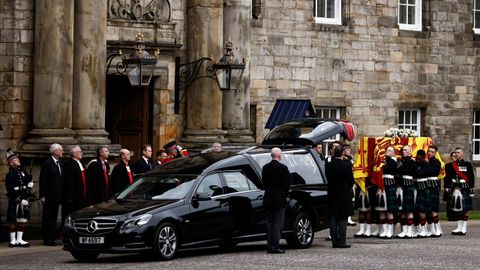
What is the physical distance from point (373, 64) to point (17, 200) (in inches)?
610

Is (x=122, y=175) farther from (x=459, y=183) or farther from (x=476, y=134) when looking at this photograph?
(x=476, y=134)

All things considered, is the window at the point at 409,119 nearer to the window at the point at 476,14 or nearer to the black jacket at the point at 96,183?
the window at the point at 476,14

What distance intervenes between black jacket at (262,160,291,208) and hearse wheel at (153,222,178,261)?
2.00 m

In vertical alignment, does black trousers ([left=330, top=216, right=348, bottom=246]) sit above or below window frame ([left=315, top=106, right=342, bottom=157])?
below

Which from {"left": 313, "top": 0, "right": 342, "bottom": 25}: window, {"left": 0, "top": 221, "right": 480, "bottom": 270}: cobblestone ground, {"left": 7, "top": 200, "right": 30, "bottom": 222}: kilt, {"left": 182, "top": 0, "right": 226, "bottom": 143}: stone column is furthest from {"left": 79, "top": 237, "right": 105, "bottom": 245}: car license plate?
{"left": 313, "top": 0, "right": 342, "bottom": 25}: window

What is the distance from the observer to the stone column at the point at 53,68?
102 feet

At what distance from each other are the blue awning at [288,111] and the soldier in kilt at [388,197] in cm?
595

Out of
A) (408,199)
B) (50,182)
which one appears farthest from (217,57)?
(50,182)

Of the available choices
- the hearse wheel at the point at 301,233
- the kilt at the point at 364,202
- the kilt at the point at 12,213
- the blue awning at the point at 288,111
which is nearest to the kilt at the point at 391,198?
the kilt at the point at 364,202

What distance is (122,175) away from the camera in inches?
1091

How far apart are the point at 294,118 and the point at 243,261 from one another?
39.6 ft

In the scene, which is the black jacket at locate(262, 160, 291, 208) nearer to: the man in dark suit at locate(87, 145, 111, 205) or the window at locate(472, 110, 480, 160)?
the man in dark suit at locate(87, 145, 111, 205)

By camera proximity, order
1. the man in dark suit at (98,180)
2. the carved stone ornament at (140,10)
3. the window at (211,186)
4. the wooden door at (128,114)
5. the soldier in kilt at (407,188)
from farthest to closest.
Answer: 1. the wooden door at (128,114)
2. the carved stone ornament at (140,10)
3. the soldier in kilt at (407,188)
4. the man in dark suit at (98,180)
5. the window at (211,186)

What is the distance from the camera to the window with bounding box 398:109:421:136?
4128cm
